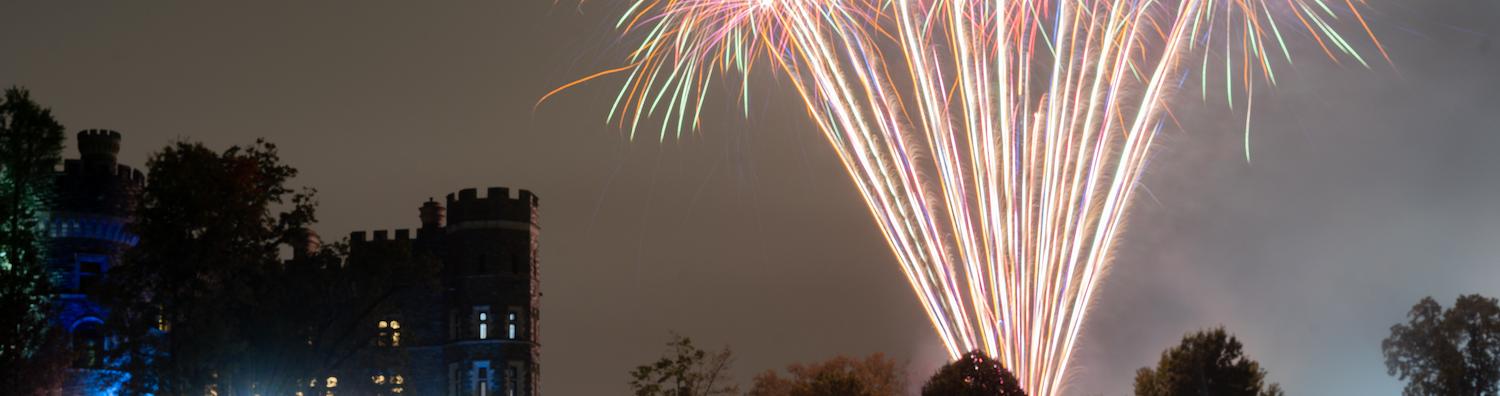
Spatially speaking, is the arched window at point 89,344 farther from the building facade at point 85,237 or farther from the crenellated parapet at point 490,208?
the crenellated parapet at point 490,208

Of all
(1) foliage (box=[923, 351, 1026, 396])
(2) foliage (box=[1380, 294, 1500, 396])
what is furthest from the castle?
(2) foliage (box=[1380, 294, 1500, 396])

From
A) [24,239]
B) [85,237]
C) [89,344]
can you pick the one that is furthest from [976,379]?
[85,237]

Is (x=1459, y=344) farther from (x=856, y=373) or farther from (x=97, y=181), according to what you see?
(x=97, y=181)

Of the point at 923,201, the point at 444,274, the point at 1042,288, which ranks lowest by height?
the point at 1042,288

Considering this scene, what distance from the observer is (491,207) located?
6388 cm

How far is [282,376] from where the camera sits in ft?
170

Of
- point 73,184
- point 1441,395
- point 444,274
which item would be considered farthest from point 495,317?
point 1441,395

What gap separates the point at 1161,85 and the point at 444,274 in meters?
35.5

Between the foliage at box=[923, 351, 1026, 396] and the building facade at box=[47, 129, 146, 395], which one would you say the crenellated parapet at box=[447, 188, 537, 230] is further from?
the foliage at box=[923, 351, 1026, 396]

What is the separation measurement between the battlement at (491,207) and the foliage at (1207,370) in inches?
992

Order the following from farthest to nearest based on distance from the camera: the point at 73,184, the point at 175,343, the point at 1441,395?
the point at 1441,395 < the point at 73,184 < the point at 175,343

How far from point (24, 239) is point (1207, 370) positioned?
40558mm

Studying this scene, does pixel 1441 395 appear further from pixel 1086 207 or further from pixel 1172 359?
pixel 1086 207

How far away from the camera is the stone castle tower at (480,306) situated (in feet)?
204
